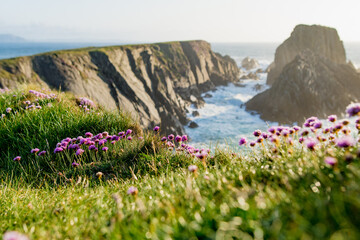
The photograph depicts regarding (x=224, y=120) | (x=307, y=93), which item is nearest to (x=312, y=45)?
(x=307, y=93)

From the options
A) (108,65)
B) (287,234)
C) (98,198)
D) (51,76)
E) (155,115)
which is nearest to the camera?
(287,234)

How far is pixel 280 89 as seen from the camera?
135 ft

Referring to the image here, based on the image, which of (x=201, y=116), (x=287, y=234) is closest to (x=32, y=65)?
(x=201, y=116)

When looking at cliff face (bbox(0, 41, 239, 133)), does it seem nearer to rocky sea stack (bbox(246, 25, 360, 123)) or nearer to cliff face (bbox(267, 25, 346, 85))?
rocky sea stack (bbox(246, 25, 360, 123))

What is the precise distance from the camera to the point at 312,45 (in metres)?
63.7

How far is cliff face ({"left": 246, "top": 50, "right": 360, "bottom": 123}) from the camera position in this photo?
126 feet

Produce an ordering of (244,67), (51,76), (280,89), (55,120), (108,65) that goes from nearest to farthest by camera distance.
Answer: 1. (55,120)
2. (51,76)
3. (108,65)
4. (280,89)
5. (244,67)

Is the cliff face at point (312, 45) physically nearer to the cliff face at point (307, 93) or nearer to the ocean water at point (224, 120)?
the ocean water at point (224, 120)

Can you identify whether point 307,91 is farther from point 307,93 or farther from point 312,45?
point 312,45

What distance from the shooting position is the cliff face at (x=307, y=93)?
38406mm

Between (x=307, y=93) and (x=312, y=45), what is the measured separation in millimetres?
32550

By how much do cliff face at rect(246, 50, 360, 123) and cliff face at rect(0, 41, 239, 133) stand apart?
1549 cm

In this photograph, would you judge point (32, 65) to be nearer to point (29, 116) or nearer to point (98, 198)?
point (29, 116)

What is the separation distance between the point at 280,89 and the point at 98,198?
43.1 meters
